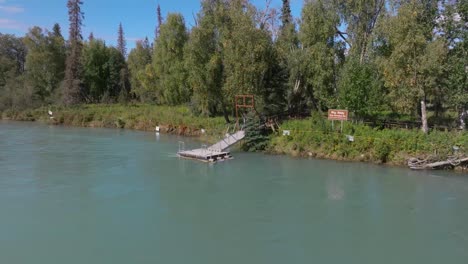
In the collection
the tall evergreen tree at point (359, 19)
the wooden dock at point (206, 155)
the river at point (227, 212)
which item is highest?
the tall evergreen tree at point (359, 19)

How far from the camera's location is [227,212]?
15.8 meters

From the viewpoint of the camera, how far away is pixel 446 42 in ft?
85.6

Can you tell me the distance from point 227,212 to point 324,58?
63.6ft

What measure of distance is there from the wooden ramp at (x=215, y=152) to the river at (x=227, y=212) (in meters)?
0.98

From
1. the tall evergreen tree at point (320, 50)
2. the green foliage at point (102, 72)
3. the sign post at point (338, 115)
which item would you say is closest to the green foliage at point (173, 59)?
the tall evergreen tree at point (320, 50)

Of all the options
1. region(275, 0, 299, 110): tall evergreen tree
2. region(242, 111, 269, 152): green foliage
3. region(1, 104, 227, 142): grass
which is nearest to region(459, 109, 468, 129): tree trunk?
region(242, 111, 269, 152): green foliage

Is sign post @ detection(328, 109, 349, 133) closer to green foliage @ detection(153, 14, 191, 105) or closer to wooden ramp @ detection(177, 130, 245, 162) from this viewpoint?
wooden ramp @ detection(177, 130, 245, 162)

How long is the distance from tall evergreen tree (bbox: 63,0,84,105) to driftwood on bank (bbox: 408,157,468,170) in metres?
46.4

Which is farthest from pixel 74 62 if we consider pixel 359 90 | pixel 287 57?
pixel 359 90

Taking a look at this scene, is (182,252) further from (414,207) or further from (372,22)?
(372,22)

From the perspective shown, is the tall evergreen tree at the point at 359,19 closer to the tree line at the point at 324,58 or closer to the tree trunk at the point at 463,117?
the tree line at the point at 324,58

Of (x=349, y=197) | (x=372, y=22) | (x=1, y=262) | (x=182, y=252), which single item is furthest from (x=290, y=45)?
(x=1, y=262)

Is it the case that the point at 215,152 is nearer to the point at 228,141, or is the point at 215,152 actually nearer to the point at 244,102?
the point at 228,141

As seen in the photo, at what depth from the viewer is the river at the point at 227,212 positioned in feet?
40.8
